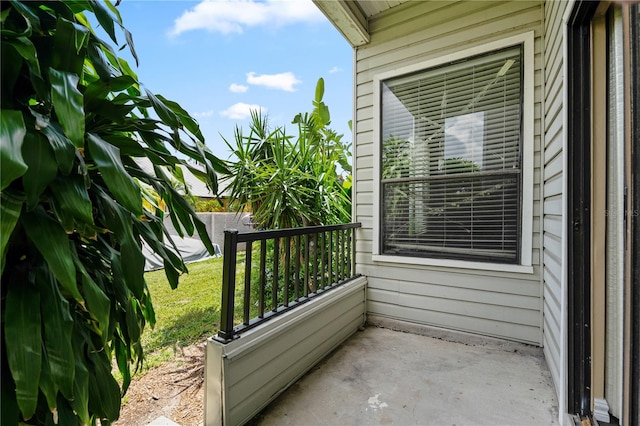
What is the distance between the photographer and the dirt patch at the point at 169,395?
170 centimetres

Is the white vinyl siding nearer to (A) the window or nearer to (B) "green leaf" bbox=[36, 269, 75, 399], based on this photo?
(A) the window

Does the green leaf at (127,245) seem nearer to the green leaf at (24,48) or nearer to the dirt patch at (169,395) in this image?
the green leaf at (24,48)

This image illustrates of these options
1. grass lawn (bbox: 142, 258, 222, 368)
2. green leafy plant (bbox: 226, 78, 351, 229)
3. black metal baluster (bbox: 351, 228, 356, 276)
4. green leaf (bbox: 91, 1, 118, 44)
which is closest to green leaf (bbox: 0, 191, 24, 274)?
green leaf (bbox: 91, 1, 118, 44)

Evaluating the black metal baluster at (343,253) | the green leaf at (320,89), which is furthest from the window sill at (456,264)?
the green leaf at (320,89)

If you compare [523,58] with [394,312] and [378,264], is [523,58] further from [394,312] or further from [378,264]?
[394,312]

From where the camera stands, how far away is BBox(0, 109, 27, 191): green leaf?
528 mm

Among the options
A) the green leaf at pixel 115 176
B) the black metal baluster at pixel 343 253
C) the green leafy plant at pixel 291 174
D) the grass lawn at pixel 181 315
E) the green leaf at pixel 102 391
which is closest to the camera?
the green leaf at pixel 115 176

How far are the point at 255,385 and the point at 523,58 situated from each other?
3042 mm

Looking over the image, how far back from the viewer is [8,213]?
2.00ft

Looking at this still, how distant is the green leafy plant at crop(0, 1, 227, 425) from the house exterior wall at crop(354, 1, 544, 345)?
2317 mm

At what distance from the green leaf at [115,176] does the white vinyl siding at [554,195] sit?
1892 millimetres

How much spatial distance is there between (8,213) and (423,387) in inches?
85.7

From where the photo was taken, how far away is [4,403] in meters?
0.67

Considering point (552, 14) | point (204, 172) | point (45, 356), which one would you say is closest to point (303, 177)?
point (204, 172)
